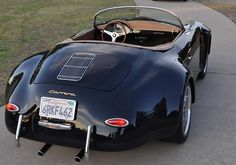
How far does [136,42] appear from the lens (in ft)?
17.2

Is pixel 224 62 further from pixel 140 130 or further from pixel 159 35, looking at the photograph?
pixel 140 130

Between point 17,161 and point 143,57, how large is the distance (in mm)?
1475

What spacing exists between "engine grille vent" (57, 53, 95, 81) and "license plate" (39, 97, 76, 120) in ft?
0.81

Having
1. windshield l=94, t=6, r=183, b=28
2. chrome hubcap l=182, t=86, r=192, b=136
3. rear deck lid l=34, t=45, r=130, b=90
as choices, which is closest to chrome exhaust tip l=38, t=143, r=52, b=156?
rear deck lid l=34, t=45, r=130, b=90

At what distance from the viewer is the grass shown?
300 inches

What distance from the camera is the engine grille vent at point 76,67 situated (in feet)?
11.6

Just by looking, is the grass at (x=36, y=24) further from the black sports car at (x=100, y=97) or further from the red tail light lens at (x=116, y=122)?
the red tail light lens at (x=116, y=122)

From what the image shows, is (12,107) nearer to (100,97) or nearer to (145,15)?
(100,97)

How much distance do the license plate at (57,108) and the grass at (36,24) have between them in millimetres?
Answer: 1887

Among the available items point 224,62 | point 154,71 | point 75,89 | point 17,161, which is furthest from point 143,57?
point 224,62

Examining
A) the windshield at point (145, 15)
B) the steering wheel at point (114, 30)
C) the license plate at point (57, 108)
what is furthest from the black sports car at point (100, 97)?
the windshield at point (145, 15)

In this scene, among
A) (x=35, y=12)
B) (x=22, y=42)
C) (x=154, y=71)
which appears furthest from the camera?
(x=35, y=12)

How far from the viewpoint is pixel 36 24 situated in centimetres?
1130

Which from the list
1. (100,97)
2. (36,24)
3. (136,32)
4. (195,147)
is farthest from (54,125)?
(36,24)
